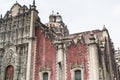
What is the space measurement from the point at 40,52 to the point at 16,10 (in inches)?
288

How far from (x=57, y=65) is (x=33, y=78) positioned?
318 cm

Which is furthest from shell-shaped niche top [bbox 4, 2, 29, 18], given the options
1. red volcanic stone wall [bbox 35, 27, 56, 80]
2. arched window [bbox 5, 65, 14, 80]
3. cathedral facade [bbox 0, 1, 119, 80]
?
arched window [bbox 5, 65, 14, 80]

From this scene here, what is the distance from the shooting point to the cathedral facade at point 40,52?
1151 inches

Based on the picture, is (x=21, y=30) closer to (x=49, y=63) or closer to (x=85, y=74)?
(x=49, y=63)

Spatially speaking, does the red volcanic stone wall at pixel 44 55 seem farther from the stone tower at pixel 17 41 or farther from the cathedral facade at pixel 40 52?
the stone tower at pixel 17 41

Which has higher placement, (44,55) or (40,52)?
(40,52)

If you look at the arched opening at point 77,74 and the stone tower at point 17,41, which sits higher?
the stone tower at point 17,41

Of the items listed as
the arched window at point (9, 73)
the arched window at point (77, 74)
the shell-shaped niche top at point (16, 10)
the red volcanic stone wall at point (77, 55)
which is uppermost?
the shell-shaped niche top at point (16, 10)

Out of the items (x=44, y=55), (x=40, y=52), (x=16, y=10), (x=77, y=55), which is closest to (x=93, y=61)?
(x=77, y=55)

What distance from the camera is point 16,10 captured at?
35625 mm

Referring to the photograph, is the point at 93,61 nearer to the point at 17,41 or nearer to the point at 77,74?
the point at 77,74

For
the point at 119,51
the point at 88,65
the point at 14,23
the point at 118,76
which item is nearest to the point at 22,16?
the point at 14,23

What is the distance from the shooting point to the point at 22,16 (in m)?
34.8

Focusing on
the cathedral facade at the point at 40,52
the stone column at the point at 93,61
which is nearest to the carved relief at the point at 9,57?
the cathedral facade at the point at 40,52
